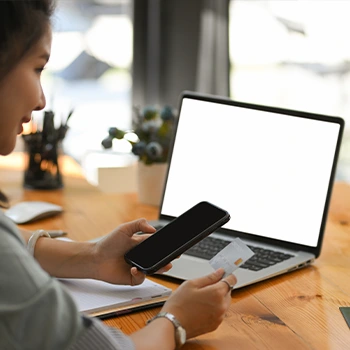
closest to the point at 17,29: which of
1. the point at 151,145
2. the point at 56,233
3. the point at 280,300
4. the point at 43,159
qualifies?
the point at 280,300

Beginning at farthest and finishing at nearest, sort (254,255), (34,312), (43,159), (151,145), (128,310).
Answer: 1. (43,159)
2. (151,145)
3. (254,255)
4. (128,310)
5. (34,312)

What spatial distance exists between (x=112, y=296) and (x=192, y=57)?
229 cm

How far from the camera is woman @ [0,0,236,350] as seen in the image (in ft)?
2.30

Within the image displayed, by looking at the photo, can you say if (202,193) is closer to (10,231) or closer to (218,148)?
(218,148)

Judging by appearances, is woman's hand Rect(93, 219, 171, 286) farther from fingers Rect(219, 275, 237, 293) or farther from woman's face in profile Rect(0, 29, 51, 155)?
woman's face in profile Rect(0, 29, 51, 155)

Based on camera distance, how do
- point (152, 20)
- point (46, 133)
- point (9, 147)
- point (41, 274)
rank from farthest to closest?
1. point (152, 20)
2. point (46, 133)
3. point (9, 147)
4. point (41, 274)

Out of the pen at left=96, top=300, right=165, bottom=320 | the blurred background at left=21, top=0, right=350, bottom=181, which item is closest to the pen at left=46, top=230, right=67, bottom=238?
the pen at left=96, top=300, right=165, bottom=320

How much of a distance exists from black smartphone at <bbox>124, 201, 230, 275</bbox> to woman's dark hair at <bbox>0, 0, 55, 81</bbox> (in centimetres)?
39

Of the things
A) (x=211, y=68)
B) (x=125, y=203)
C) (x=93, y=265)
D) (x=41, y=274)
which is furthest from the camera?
(x=211, y=68)

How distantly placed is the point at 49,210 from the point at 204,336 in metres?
0.75

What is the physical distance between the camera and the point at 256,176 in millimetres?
1340

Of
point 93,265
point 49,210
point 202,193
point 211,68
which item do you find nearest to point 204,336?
point 93,265

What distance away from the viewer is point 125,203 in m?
1.73

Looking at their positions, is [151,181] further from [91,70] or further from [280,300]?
[91,70]
